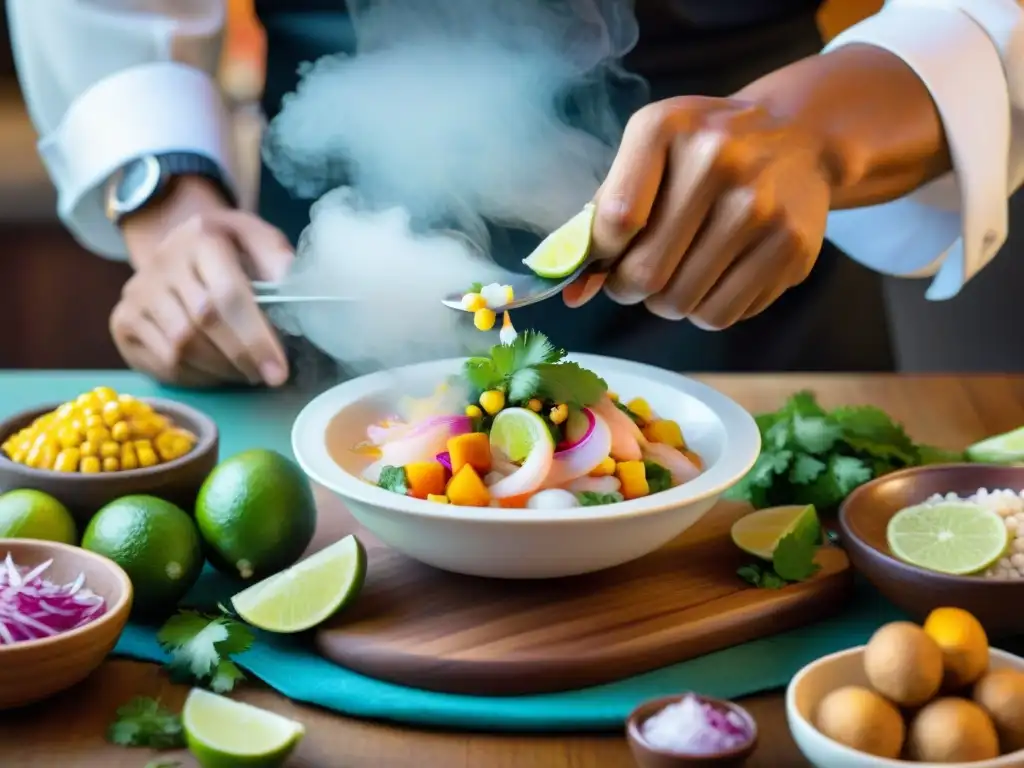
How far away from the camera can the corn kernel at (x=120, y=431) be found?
1477mm

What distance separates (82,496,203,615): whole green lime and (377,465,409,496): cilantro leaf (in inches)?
8.6

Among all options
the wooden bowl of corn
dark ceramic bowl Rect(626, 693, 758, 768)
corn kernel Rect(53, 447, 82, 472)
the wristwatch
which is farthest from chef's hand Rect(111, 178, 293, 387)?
dark ceramic bowl Rect(626, 693, 758, 768)

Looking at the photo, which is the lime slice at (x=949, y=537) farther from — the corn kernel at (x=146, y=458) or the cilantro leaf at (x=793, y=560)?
the corn kernel at (x=146, y=458)

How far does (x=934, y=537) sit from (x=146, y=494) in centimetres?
88

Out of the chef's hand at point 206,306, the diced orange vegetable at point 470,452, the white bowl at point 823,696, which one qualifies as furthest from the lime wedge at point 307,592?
the chef's hand at point 206,306

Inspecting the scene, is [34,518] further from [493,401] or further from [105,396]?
[493,401]

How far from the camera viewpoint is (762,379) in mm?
2166

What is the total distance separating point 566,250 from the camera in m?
1.44

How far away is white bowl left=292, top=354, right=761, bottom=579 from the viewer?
1.25 m

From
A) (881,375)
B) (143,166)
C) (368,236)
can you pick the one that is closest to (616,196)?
(368,236)

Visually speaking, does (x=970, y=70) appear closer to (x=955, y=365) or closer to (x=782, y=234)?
(x=782, y=234)

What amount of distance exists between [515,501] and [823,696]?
39cm

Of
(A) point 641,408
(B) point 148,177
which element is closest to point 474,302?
(A) point 641,408

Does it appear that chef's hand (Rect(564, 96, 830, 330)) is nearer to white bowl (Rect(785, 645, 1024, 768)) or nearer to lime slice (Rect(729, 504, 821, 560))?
lime slice (Rect(729, 504, 821, 560))
